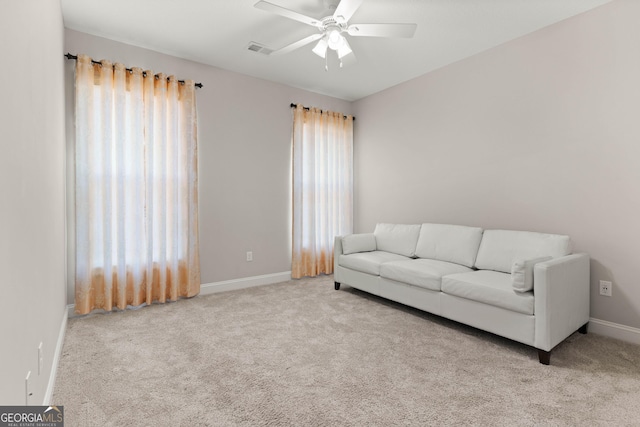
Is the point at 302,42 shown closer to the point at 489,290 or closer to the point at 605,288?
the point at 489,290

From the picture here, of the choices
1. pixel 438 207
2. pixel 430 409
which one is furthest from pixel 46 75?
pixel 438 207

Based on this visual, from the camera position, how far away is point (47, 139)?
6.27ft

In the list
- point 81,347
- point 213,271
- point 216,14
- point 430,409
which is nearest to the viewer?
point 430,409

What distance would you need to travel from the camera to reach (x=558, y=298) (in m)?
Result: 2.28

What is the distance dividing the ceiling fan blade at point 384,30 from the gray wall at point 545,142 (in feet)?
4.74

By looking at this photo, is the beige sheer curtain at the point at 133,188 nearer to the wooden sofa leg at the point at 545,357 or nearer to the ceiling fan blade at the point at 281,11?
A: the ceiling fan blade at the point at 281,11

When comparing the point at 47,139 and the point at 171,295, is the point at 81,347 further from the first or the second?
the point at 47,139

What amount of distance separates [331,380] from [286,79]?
12.2 ft

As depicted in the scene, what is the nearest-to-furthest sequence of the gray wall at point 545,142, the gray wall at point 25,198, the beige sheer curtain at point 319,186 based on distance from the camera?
1. the gray wall at point 25,198
2. the gray wall at point 545,142
3. the beige sheer curtain at point 319,186

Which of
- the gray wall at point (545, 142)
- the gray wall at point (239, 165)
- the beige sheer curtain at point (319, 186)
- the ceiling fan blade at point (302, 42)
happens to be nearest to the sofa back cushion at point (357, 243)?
the gray wall at point (545, 142)

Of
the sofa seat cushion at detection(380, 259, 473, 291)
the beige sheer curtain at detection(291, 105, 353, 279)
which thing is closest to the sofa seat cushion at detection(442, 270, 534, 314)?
the sofa seat cushion at detection(380, 259, 473, 291)

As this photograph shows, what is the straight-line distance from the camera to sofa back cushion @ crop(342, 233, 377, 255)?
4066 millimetres

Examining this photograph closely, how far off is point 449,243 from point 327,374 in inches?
82.5

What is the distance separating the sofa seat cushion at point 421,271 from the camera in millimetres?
2943
